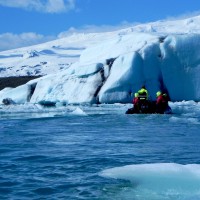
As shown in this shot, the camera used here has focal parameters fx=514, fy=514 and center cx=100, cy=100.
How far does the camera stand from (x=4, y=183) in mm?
6719

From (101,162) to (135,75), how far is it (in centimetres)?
1694

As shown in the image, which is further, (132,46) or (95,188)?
(132,46)

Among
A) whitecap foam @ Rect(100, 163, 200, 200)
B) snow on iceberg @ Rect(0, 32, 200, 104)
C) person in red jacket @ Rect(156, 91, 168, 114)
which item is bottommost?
whitecap foam @ Rect(100, 163, 200, 200)

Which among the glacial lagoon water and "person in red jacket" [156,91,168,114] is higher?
"person in red jacket" [156,91,168,114]

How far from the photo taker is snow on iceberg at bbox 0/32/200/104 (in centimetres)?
2498

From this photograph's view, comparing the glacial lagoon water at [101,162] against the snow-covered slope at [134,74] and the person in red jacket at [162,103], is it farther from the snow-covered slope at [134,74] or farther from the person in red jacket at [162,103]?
the snow-covered slope at [134,74]

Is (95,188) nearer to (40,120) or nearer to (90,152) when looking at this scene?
(90,152)

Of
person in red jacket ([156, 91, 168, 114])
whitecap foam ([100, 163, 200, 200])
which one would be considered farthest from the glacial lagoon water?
person in red jacket ([156, 91, 168, 114])

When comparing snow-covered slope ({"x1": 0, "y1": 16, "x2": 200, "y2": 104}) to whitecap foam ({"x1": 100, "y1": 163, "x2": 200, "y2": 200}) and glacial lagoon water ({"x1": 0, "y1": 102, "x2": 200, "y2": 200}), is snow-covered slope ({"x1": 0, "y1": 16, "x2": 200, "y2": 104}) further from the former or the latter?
whitecap foam ({"x1": 100, "y1": 163, "x2": 200, "y2": 200})

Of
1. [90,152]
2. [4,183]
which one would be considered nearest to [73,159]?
[90,152]

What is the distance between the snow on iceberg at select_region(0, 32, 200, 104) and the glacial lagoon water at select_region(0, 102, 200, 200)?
9864 mm

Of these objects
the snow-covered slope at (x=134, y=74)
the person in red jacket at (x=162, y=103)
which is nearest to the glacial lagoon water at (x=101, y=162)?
the person in red jacket at (x=162, y=103)

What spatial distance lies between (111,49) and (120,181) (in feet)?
74.5

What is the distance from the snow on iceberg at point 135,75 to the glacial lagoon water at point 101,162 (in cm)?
986
